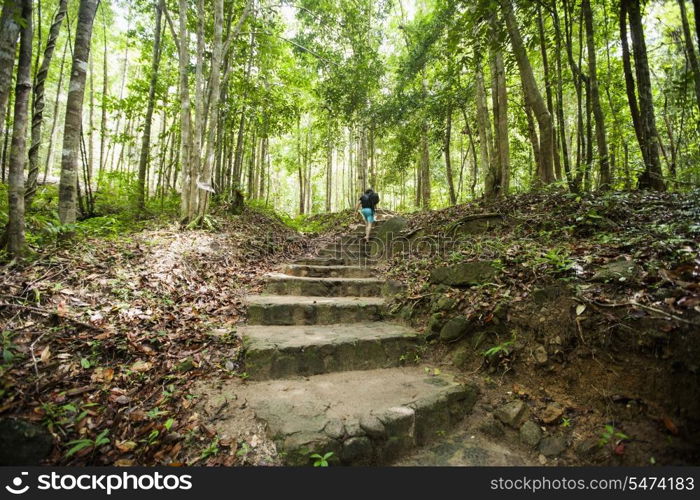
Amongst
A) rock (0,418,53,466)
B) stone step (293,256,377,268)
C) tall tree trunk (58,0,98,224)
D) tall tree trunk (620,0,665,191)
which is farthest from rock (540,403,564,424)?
tall tree trunk (58,0,98,224)

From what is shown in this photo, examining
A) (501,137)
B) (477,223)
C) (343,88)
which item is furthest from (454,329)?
(343,88)

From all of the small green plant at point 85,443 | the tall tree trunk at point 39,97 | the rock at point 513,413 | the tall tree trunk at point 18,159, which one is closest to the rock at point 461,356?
the rock at point 513,413

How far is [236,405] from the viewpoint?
233 centimetres

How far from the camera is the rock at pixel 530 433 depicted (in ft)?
7.33

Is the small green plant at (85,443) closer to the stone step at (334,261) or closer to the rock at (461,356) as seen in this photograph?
the rock at (461,356)

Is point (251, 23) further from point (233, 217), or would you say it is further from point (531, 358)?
point (531, 358)

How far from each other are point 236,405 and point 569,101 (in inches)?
732

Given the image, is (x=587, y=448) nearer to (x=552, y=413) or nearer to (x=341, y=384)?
(x=552, y=413)

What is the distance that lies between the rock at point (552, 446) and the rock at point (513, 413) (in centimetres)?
19

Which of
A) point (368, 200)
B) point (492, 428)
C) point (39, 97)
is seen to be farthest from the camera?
point (368, 200)

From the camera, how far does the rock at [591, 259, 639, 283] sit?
7.88ft

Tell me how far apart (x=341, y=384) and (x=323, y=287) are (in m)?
2.06

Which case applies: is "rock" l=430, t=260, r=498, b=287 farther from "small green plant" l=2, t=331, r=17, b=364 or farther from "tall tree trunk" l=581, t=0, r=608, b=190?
"small green plant" l=2, t=331, r=17, b=364

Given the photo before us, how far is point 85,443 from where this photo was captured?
6.07 ft
